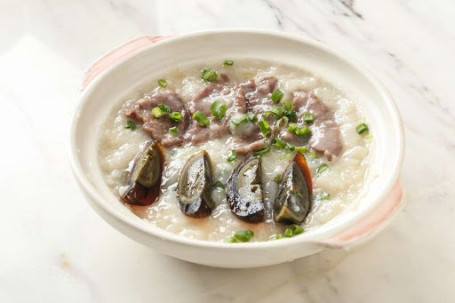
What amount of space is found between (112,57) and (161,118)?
1.02 ft

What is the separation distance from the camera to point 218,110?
90.1 inches

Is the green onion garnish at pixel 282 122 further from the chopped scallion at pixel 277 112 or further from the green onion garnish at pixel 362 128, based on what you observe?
the green onion garnish at pixel 362 128

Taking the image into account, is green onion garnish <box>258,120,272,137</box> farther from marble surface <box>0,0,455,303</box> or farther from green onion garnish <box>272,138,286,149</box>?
marble surface <box>0,0,455,303</box>

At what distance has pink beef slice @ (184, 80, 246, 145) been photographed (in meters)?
2.22

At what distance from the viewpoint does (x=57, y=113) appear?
2682 mm

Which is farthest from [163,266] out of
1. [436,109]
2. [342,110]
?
[436,109]

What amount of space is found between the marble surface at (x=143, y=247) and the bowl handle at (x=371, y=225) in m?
0.27

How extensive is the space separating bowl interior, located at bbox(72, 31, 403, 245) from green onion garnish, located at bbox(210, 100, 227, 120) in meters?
0.26

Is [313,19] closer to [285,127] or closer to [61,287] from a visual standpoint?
[285,127]

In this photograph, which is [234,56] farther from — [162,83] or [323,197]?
[323,197]

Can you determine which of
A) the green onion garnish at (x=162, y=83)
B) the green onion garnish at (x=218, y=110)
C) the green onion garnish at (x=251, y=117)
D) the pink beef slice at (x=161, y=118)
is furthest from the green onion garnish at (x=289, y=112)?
the green onion garnish at (x=162, y=83)

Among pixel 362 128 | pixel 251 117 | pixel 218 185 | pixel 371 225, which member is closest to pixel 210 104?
pixel 251 117

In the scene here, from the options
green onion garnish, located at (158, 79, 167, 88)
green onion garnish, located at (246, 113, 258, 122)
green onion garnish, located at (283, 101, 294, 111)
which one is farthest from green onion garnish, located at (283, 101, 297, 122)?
green onion garnish, located at (158, 79, 167, 88)

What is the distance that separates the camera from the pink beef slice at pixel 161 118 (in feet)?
7.29
